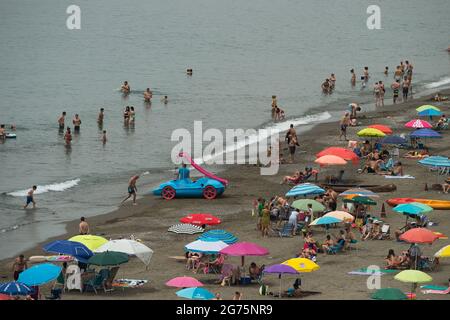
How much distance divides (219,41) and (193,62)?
1858cm

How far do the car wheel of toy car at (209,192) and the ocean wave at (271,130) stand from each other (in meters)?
9.45

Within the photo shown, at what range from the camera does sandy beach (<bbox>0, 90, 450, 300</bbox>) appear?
79.6 ft

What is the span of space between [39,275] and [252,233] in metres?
9.18

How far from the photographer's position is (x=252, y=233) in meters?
30.4

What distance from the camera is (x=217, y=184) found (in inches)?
1412

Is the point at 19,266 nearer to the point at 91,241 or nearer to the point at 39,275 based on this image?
the point at 91,241

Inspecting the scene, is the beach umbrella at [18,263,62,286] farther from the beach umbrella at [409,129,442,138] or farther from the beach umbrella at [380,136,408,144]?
the beach umbrella at [409,129,442,138]

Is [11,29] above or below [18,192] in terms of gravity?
above

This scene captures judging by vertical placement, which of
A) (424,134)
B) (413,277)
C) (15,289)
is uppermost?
(424,134)

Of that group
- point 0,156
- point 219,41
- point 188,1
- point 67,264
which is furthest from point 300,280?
point 188,1

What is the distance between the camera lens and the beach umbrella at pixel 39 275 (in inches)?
891

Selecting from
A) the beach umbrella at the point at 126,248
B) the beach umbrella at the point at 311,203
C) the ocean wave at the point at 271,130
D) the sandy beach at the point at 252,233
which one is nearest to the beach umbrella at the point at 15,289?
the sandy beach at the point at 252,233

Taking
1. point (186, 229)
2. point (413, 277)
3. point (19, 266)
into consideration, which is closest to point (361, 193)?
point (186, 229)
